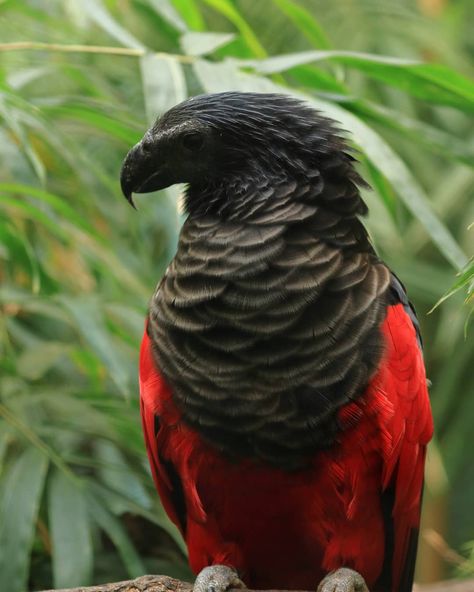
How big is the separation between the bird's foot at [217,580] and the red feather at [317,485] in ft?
0.24

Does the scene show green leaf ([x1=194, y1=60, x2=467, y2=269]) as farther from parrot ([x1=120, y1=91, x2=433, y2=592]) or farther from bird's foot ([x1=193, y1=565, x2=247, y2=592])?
bird's foot ([x1=193, y1=565, x2=247, y2=592])

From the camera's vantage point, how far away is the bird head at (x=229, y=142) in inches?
79.6

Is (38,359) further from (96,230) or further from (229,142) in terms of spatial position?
(229,142)

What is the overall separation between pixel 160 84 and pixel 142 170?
38cm

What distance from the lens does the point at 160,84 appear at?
91.9 inches

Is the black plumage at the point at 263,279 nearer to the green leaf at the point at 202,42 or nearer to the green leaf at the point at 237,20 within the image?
the green leaf at the point at 202,42

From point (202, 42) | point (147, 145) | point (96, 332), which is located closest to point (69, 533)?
point (96, 332)

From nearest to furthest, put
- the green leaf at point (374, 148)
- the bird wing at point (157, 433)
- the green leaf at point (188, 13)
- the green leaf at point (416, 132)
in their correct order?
the bird wing at point (157, 433) → the green leaf at point (374, 148) → the green leaf at point (416, 132) → the green leaf at point (188, 13)

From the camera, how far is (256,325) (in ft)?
6.23

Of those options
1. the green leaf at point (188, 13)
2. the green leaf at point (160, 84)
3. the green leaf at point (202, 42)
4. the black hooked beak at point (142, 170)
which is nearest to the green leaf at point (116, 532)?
the black hooked beak at point (142, 170)

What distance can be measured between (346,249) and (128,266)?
1.35m

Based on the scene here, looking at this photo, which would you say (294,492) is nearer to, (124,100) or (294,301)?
(294,301)

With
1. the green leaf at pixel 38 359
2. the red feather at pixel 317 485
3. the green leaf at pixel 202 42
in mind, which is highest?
the green leaf at pixel 202 42

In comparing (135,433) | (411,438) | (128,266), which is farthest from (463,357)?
(411,438)
